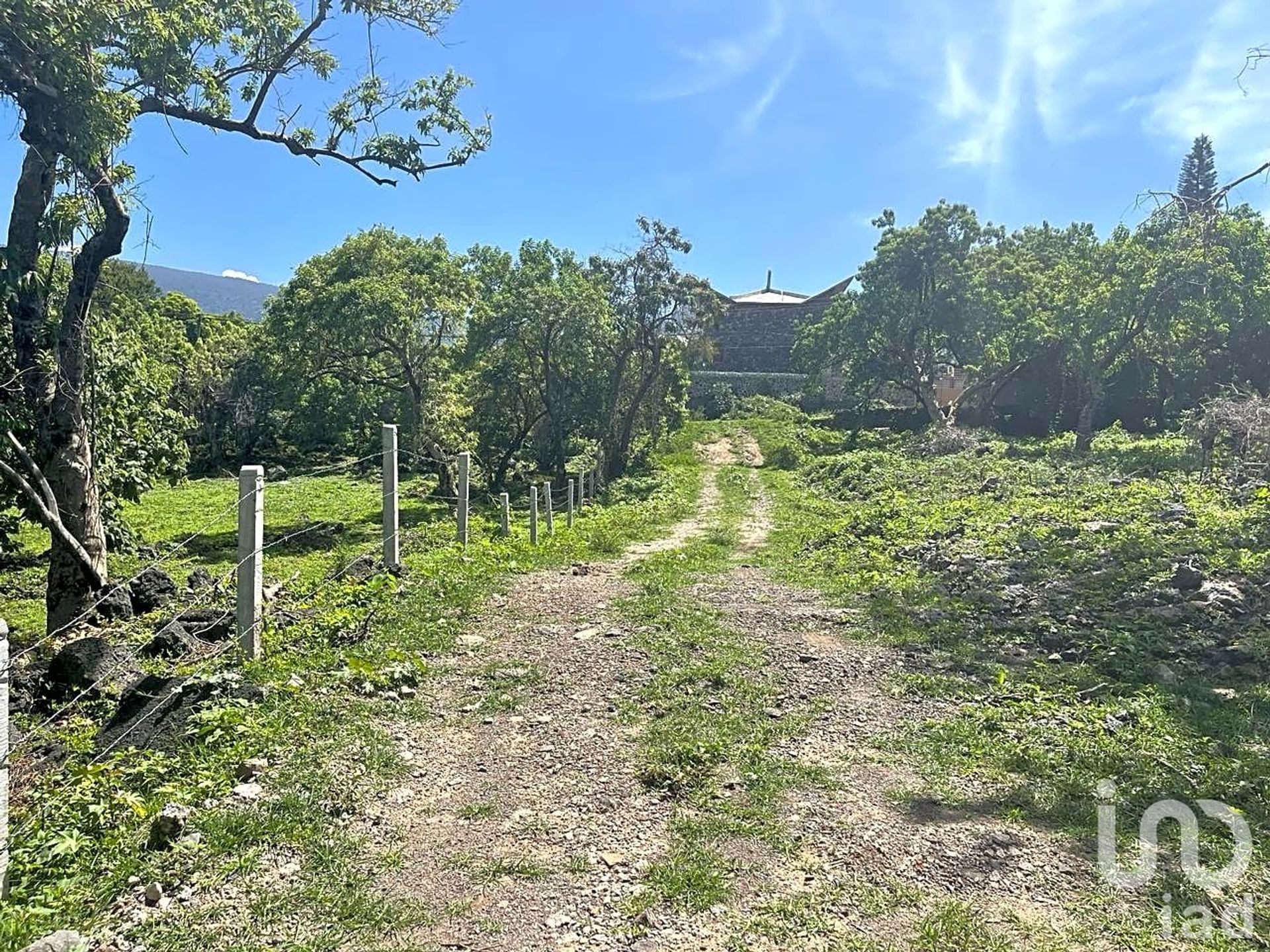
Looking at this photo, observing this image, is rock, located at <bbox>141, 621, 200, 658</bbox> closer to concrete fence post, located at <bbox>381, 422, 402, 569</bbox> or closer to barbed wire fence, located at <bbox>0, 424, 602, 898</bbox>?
barbed wire fence, located at <bbox>0, 424, 602, 898</bbox>

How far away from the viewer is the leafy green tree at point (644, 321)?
22906 millimetres

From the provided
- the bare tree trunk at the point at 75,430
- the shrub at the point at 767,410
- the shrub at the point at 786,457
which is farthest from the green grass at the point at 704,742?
the shrub at the point at 767,410

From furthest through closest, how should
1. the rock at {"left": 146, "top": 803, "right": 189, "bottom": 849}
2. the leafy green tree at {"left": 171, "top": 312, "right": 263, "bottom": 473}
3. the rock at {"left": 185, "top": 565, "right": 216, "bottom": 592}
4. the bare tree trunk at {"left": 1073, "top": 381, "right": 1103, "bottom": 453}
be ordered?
the leafy green tree at {"left": 171, "top": 312, "right": 263, "bottom": 473}, the bare tree trunk at {"left": 1073, "top": 381, "right": 1103, "bottom": 453}, the rock at {"left": 185, "top": 565, "right": 216, "bottom": 592}, the rock at {"left": 146, "top": 803, "right": 189, "bottom": 849}

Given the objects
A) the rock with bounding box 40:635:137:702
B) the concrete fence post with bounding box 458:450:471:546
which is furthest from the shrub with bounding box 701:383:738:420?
the rock with bounding box 40:635:137:702

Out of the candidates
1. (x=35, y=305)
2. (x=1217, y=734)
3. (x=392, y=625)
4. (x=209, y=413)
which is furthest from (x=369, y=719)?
(x=209, y=413)

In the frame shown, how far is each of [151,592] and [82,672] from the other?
3.51 meters

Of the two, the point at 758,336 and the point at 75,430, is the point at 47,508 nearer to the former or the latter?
the point at 75,430

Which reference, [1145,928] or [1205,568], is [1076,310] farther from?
[1145,928]

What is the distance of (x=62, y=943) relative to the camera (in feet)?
7.91

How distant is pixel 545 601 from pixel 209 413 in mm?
32632

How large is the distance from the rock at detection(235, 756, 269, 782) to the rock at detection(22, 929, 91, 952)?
1.14 m

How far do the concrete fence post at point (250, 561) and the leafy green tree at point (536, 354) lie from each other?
15.4 m

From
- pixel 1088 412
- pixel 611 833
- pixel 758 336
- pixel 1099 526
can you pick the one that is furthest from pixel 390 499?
pixel 758 336

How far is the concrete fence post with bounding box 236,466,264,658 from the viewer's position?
496 cm
